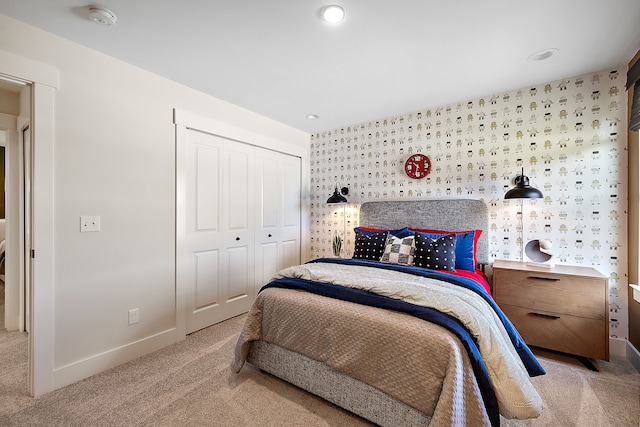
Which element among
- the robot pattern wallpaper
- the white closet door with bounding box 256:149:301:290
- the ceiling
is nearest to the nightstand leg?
the robot pattern wallpaper

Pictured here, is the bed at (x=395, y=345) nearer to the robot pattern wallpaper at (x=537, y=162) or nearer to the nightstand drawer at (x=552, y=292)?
the nightstand drawer at (x=552, y=292)

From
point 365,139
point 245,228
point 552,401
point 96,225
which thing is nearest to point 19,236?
point 96,225

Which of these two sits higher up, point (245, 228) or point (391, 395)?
point (245, 228)

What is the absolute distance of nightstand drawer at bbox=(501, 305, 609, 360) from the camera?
2.08 meters

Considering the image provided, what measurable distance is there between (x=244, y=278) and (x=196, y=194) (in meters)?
1.15

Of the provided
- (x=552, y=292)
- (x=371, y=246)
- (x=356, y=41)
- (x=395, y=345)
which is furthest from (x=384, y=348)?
(x=356, y=41)

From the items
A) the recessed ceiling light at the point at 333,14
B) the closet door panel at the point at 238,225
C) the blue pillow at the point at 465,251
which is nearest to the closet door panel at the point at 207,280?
the closet door panel at the point at 238,225

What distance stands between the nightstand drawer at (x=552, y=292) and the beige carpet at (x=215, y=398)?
0.44 meters

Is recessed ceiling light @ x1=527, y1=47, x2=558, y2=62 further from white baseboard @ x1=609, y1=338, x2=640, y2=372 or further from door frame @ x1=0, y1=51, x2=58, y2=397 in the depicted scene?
door frame @ x1=0, y1=51, x2=58, y2=397

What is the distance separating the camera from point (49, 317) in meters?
1.87

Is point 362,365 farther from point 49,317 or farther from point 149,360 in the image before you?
point 49,317

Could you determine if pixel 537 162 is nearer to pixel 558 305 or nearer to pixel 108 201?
pixel 558 305

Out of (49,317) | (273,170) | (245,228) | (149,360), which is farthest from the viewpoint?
(273,170)

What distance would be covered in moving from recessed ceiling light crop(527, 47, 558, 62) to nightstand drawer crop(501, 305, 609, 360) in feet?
6.71
